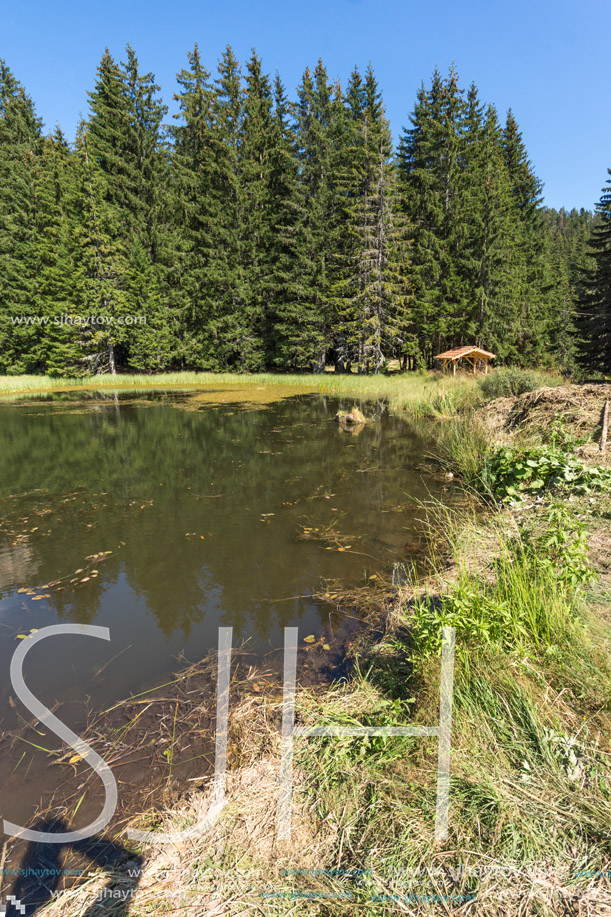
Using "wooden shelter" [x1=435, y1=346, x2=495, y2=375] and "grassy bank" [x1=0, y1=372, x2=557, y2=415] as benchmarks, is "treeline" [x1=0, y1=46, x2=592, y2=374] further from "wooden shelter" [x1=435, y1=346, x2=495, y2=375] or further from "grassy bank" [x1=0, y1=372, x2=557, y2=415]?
"wooden shelter" [x1=435, y1=346, x2=495, y2=375]

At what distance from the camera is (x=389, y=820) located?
203cm

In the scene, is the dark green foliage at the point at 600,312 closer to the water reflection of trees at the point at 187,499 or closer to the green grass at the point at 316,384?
the green grass at the point at 316,384

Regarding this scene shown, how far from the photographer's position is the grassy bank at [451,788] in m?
1.75

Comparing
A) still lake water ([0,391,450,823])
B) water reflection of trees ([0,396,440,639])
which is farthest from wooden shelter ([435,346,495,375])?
still lake water ([0,391,450,823])

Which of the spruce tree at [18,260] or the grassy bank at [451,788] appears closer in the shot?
the grassy bank at [451,788]

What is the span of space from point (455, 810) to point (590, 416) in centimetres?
777

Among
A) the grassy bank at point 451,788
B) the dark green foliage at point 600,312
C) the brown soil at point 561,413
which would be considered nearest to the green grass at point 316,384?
the brown soil at point 561,413

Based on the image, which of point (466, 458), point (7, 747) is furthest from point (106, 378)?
point (7, 747)

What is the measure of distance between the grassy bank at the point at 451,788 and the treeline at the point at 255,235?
26.4m

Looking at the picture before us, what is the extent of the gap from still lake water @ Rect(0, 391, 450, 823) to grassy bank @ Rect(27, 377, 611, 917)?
1.07m

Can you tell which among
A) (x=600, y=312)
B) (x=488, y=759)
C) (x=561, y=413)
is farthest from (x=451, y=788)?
(x=600, y=312)

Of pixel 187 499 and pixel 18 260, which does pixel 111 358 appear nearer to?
pixel 18 260

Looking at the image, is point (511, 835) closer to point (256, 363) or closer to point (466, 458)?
point (466, 458)

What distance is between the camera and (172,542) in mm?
6047
